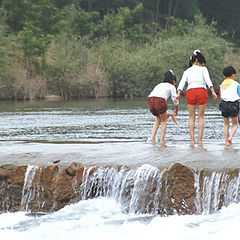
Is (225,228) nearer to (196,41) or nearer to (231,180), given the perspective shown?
(231,180)

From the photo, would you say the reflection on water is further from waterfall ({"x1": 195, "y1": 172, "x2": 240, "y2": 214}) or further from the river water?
waterfall ({"x1": 195, "y1": 172, "x2": 240, "y2": 214})

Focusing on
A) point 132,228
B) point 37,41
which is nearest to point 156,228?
point 132,228

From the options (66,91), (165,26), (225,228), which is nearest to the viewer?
(225,228)

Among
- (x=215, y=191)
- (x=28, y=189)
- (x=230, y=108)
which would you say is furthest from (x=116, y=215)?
(x=230, y=108)

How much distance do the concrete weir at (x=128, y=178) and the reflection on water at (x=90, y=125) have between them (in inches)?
201

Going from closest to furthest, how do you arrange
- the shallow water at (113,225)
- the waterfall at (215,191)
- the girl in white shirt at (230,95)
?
the shallow water at (113,225), the waterfall at (215,191), the girl in white shirt at (230,95)

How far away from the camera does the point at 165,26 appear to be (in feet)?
249

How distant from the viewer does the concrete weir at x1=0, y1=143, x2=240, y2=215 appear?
373 inches

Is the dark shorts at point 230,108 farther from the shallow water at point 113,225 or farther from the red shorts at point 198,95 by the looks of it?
the shallow water at point 113,225

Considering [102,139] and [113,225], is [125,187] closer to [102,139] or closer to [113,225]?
[113,225]

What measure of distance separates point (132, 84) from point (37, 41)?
9.16m

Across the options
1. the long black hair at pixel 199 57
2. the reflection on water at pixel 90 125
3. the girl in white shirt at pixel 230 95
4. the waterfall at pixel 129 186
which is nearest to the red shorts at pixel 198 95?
the girl in white shirt at pixel 230 95

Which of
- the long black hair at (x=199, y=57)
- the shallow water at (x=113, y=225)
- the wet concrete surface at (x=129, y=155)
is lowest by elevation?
the shallow water at (x=113, y=225)

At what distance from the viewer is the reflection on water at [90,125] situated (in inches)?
699
